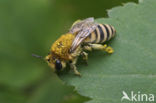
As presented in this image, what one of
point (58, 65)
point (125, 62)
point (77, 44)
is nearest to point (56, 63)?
point (58, 65)

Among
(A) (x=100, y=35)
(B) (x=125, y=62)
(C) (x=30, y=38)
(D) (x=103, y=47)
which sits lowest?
(B) (x=125, y=62)

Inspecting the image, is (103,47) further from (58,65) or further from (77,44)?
(58,65)

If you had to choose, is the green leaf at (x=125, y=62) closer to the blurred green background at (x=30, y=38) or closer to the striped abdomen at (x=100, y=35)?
the striped abdomen at (x=100, y=35)

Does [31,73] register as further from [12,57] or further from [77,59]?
[77,59]

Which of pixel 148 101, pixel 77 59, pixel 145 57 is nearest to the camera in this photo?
pixel 148 101

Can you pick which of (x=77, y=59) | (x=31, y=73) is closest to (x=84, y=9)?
(x=31, y=73)

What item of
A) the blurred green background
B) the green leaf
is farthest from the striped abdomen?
the blurred green background
